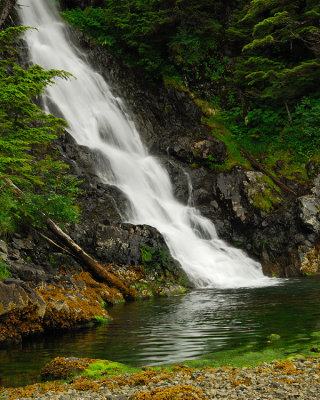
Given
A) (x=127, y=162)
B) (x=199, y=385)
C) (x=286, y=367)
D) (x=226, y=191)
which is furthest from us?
(x=127, y=162)

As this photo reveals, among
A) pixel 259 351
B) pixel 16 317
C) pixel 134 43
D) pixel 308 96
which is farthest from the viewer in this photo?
pixel 134 43

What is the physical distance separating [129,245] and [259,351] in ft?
28.5

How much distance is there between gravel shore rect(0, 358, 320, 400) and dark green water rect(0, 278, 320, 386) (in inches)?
26.1

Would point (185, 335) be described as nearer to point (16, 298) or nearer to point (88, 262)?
point (16, 298)

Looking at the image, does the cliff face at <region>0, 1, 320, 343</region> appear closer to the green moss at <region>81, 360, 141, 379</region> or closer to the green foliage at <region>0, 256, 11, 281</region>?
the green foliage at <region>0, 256, 11, 281</region>

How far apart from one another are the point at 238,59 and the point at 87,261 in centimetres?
2001

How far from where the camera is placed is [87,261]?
459 inches

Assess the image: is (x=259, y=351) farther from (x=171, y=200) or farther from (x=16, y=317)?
(x=171, y=200)

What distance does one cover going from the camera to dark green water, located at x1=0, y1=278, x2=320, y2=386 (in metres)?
5.46

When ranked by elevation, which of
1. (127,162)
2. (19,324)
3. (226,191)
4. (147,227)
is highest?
(127,162)

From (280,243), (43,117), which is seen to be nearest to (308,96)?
(280,243)

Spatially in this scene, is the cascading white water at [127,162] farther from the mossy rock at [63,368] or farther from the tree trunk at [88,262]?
the mossy rock at [63,368]

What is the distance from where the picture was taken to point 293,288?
12219 millimetres

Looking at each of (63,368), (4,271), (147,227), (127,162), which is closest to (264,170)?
(127,162)
